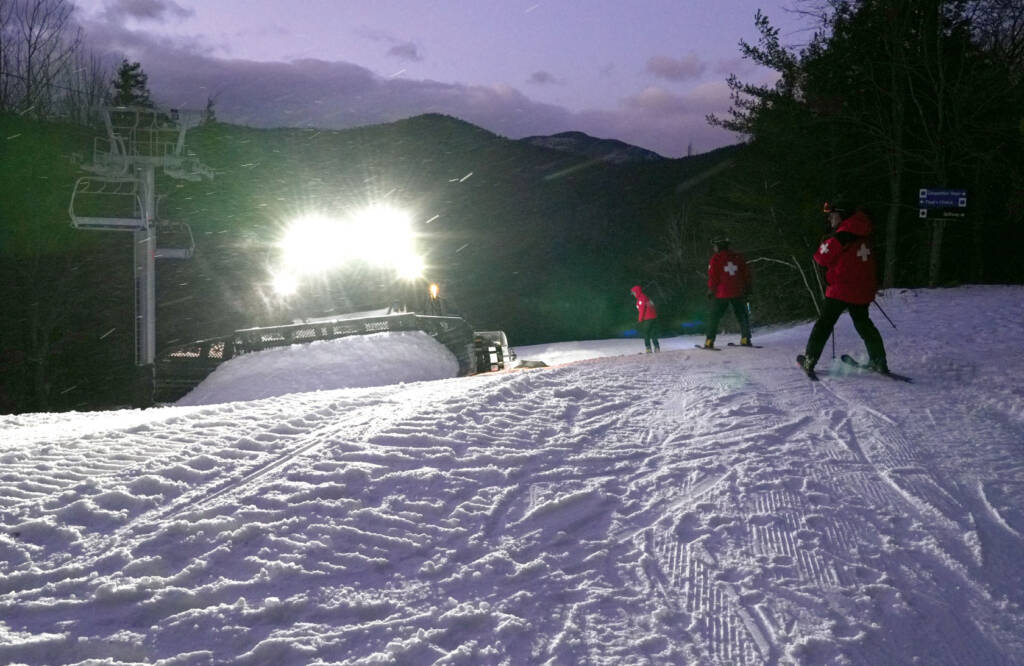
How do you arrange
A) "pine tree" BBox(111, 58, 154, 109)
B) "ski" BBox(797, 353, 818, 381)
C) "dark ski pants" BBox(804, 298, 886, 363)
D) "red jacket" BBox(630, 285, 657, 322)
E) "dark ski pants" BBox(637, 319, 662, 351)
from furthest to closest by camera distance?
"pine tree" BBox(111, 58, 154, 109), "dark ski pants" BBox(637, 319, 662, 351), "red jacket" BBox(630, 285, 657, 322), "ski" BBox(797, 353, 818, 381), "dark ski pants" BBox(804, 298, 886, 363)

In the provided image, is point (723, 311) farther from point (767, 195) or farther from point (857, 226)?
point (767, 195)

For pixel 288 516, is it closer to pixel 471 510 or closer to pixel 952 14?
pixel 471 510

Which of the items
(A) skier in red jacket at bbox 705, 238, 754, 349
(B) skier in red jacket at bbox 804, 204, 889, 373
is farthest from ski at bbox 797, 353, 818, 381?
(A) skier in red jacket at bbox 705, 238, 754, 349

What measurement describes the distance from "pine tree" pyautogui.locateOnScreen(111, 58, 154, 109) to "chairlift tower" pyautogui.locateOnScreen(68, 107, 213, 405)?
23398mm

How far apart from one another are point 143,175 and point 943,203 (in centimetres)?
2094

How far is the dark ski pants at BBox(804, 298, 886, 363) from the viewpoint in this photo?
24.8 feet

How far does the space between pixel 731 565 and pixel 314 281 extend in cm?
1319

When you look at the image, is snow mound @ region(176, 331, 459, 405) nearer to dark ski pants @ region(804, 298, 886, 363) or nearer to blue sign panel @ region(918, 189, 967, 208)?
dark ski pants @ region(804, 298, 886, 363)

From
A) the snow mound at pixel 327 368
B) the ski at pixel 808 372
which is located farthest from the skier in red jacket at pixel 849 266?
the snow mound at pixel 327 368

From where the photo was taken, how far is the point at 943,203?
1512 cm

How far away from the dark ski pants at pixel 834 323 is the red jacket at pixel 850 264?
9 cm

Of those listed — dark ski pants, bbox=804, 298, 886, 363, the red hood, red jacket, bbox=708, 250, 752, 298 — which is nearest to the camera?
the red hood

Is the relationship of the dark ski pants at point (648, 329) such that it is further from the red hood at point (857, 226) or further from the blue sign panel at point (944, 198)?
the red hood at point (857, 226)

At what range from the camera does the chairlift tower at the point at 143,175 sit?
19.1 meters
